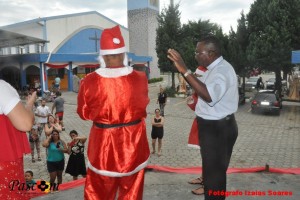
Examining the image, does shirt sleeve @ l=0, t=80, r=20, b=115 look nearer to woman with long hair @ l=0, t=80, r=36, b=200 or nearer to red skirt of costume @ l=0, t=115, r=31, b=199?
woman with long hair @ l=0, t=80, r=36, b=200

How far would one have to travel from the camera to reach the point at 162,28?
81.3ft

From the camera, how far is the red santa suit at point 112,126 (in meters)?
2.71

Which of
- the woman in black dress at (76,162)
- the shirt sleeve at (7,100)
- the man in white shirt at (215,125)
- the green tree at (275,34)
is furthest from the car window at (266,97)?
the shirt sleeve at (7,100)

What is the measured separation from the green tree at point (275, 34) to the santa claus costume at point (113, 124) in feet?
53.7

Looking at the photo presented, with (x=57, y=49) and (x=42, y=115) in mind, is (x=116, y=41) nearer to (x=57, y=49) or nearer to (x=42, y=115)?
(x=42, y=115)

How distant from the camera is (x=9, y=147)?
2.38 metres

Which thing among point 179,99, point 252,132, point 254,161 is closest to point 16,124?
point 254,161

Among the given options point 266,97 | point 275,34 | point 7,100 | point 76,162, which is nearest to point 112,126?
point 7,100

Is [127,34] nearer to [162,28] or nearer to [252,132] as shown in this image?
[162,28]

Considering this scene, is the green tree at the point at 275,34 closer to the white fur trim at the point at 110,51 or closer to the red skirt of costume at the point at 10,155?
the white fur trim at the point at 110,51

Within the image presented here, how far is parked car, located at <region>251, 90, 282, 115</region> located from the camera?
15.8 meters

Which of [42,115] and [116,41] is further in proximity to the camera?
[42,115]

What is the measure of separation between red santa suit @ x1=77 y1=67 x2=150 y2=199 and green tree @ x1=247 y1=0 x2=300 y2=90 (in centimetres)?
1641

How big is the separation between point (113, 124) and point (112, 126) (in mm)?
20
